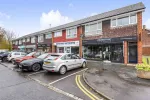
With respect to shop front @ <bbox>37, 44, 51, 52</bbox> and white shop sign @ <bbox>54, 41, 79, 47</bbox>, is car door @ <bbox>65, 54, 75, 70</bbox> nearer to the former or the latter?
white shop sign @ <bbox>54, 41, 79, 47</bbox>

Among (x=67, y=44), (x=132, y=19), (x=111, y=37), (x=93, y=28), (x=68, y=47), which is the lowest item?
(x=68, y=47)

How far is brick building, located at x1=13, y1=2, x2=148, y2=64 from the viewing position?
41.8 feet

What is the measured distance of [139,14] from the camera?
12.4m

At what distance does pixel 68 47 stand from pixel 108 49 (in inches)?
310

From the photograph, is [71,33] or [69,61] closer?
[69,61]

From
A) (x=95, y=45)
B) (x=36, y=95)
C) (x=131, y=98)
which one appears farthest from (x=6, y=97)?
(x=95, y=45)

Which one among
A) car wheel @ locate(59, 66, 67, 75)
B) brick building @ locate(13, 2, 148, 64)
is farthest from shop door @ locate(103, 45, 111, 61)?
car wheel @ locate(59, 66, 67, 75)

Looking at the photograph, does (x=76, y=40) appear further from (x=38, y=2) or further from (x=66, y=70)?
(x=66, y=70)

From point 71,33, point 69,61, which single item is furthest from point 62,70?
point 71,33

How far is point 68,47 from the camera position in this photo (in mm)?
20828

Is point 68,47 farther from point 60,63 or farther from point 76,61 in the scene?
point 60,63

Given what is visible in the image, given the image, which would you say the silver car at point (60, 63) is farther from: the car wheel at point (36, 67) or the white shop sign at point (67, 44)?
the white shop sign at point (67, 44)

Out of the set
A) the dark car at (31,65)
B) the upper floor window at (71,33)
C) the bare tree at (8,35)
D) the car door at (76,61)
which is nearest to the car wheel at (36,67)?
the dark car at (31,65)

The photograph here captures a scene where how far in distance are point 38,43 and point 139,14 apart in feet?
74.5
